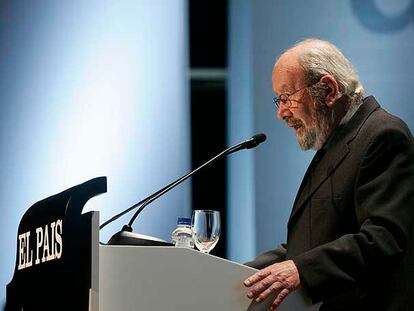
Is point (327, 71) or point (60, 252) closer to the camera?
→ point (60, 252)

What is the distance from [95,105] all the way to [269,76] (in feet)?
2.47

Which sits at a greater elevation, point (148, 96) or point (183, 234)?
point (148, 96)

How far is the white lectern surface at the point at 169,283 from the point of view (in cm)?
169

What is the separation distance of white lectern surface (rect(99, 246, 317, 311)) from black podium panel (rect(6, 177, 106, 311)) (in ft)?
0.21

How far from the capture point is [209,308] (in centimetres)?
170

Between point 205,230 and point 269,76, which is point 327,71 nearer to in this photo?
point 205,230

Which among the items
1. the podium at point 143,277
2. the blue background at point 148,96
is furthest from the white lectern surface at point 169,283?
the blue background at point 148,96

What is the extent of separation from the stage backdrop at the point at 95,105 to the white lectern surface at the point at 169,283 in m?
1.32

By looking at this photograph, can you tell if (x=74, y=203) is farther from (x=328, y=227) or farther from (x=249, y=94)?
(x=249, y=94)

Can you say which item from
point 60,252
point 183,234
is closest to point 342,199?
point 183,234

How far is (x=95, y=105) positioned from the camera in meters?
3.11

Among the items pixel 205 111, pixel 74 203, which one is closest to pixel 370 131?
pixel 74 203

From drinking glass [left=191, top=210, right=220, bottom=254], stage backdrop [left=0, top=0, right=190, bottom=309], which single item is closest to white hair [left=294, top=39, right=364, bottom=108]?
drinking glass [left=191, top=210, right=220, bottom=254]

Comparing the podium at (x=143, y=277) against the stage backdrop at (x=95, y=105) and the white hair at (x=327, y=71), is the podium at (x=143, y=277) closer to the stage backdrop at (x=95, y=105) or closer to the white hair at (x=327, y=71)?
the white hair at (x=327, y=71)
